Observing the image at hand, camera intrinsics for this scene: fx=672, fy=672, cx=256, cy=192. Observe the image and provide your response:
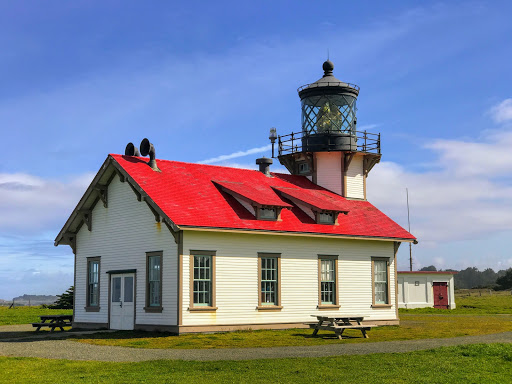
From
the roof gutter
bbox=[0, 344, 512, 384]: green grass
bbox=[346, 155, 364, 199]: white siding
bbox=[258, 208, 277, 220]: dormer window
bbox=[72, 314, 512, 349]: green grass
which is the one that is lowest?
bbox=[0, 344, 512, 384]: green grass

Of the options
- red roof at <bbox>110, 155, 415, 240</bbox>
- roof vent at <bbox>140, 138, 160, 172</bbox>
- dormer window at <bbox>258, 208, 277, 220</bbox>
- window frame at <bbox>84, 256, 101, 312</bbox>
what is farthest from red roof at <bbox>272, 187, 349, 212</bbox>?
window frame at <bbox>84, 256, 101, 312</bbox>

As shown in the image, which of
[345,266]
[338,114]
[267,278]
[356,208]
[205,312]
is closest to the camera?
[205,312]

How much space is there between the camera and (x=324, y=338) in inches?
836

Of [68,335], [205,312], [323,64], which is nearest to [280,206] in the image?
[205,312]

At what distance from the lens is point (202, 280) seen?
74.6ft

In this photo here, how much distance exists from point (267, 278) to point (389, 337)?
16.9ft

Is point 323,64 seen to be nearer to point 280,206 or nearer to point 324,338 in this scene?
point 280,206

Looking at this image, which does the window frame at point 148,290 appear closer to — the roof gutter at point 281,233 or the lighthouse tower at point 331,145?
the roof gutter at point 281,233

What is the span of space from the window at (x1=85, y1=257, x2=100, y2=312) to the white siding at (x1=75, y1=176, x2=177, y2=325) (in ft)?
0.82

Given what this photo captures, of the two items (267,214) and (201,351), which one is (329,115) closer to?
(267,214)

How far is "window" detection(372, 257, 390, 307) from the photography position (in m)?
28.4

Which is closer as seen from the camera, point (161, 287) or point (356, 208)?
point (161, 287)

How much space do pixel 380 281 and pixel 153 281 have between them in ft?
34.0

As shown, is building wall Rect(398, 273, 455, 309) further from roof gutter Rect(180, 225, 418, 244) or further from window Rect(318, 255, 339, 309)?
window Rect(318, 255, 339, 309)
